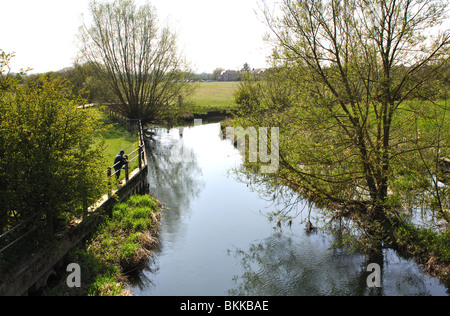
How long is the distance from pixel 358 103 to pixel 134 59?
87.7ft

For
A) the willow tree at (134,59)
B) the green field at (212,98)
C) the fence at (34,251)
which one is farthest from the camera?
the green field at (212,98)

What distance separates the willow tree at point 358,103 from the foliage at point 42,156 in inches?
191

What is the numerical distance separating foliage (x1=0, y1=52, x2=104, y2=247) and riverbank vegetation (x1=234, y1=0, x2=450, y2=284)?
15.8 ft

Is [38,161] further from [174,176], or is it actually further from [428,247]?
[174,176]

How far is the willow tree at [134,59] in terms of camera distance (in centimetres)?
3052

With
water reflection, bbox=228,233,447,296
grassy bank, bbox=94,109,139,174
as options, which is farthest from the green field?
water reflection, bbox=228,233,447,296

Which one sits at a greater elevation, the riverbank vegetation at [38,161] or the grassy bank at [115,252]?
the riverbank vegetation at [38,161]

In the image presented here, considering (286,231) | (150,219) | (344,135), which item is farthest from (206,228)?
(344,135)

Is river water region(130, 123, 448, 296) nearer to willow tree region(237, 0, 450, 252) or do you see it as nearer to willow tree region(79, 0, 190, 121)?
willow tree region(237, 0, 450, 252)

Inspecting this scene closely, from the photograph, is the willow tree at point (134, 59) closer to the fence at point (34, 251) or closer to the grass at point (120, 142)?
the grass at point (120, 142)

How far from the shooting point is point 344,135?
33.4ft

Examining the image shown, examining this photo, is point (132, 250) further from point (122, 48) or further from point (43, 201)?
point (122, 48)

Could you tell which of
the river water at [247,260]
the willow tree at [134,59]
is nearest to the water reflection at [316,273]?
the river water at [247,260]

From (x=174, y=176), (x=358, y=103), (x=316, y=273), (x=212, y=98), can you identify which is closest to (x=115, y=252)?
(x=316, y=273)
